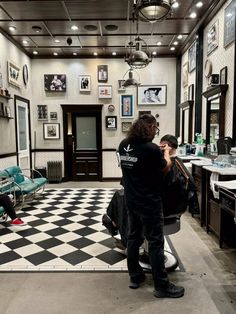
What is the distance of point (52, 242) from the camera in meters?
3.48

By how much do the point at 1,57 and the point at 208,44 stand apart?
425cm

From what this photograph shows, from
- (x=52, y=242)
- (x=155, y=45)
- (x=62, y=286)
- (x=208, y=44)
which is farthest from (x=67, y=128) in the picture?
(x=62, y=286)

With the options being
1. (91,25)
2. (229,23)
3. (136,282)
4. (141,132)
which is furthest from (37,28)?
(136,282)

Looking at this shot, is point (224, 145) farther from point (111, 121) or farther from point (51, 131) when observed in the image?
point (51, 131)

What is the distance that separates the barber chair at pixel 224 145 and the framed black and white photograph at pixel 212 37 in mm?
1800

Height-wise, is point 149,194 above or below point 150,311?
above

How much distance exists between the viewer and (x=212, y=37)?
5.04 metres

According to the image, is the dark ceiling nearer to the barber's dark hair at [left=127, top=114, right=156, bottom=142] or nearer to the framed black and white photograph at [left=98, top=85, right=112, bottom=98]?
the framed black and white photograph at [left=98, top=85, right=112, bottom=98]

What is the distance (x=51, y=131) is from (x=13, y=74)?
6.74 ft

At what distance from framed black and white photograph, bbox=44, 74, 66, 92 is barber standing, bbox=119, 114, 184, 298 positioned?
606 centimetres

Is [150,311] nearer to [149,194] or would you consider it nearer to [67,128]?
[149,194]

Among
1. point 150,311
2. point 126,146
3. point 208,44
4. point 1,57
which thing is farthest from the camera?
point 1,57

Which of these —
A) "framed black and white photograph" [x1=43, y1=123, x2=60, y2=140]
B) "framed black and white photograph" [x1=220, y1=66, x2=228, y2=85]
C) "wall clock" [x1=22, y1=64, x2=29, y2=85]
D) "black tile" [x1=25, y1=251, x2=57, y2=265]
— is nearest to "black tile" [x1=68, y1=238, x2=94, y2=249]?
"black tile" [x1=25, y1=251, x2=57, y2=265]

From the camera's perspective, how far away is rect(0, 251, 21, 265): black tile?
9.77 feet
